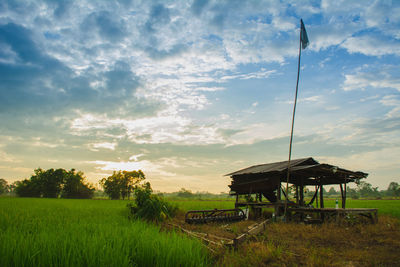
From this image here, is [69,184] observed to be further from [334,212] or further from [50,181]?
[334,212]

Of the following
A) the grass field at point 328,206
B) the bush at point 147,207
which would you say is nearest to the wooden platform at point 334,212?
the grass field at point 328,206

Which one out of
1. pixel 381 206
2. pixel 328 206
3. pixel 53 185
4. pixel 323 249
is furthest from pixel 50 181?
pixel 323 249

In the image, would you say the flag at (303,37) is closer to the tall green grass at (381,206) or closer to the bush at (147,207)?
the bush at (147,207)

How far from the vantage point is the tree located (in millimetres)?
67500

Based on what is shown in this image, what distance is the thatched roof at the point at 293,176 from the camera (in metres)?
12.5

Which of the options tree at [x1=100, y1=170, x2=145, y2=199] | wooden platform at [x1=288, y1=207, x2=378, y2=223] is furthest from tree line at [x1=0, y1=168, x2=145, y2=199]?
wooden platform at [x1=288, y1=207, x2=378, y2=223]

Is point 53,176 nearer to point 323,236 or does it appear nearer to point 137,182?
point 137,182

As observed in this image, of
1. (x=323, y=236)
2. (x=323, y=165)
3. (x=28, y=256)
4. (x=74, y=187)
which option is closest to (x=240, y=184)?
(x=323, y=165)

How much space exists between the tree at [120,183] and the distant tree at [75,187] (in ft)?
17.4

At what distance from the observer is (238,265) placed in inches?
178

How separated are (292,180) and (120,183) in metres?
60.7

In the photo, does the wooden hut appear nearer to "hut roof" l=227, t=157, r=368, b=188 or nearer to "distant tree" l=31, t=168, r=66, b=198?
"hut roof" l=227, t=157, r=368, b=188

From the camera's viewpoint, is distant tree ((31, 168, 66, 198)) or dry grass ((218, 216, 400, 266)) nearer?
dry grass ((218, 216, 400, 266))

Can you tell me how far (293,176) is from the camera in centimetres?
1549
